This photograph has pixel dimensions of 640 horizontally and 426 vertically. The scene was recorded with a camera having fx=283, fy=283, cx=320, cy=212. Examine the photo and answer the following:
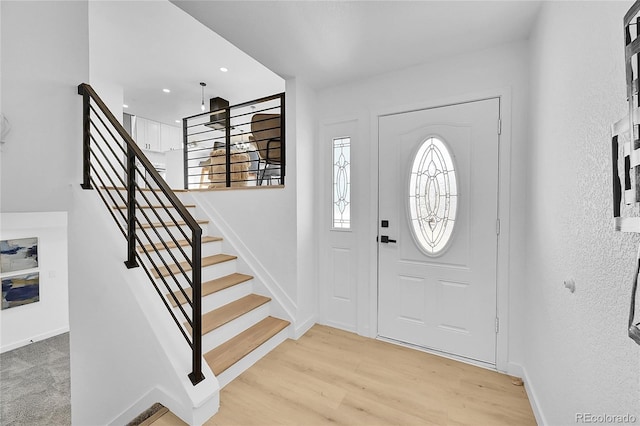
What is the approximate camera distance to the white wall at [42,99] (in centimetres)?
182

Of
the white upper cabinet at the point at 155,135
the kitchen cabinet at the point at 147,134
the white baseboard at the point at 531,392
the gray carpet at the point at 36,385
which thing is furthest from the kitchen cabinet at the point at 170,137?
the white baseboard at the point at 531,392

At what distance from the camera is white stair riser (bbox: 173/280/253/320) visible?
94.7 inches

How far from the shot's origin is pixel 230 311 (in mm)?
2469

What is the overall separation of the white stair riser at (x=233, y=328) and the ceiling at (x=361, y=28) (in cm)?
221

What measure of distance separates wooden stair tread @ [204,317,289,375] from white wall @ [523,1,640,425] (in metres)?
1.91

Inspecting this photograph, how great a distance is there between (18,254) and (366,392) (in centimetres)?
577

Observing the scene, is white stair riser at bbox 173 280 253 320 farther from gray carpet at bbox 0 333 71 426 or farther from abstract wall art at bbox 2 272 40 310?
abstract wall art at bbox 2 272 40 310

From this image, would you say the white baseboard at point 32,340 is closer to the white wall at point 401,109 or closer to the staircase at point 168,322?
the staircase at point 168,322

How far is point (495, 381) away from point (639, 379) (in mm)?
1580

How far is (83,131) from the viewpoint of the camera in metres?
2.18

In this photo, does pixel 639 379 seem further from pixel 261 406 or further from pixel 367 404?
pixel 261 406

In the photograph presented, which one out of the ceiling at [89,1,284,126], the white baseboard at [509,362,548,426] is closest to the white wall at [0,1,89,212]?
the ceiling at [89,1,284,126]

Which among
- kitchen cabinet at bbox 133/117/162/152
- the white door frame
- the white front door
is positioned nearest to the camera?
the white door frame

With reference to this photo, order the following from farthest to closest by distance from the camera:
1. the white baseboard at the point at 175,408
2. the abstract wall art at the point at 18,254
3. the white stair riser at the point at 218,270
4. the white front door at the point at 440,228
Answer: the abstract wall art at the point at 18,254 < the white stair riser at the point at 218,270 < the white front door at the point at 440,228 < the white baseboard at the point at 175,408
